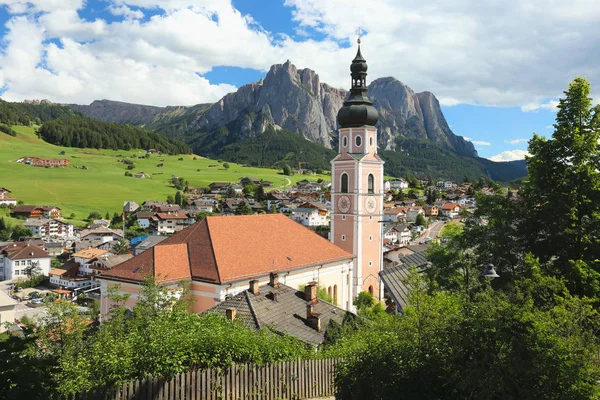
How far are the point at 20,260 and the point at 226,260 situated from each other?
66822 millimetres

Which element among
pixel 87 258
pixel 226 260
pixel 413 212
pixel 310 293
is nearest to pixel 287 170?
pixel 413 212

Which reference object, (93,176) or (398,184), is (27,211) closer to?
(93,176)

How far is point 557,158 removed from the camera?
16281 mm

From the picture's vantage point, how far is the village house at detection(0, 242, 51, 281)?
76688mm

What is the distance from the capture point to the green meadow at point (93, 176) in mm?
117625

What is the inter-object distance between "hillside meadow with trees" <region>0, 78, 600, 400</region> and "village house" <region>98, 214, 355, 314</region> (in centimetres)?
820

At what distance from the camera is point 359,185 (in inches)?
1469

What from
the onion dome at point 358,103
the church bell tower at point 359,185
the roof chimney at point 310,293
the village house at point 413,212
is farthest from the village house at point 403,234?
the roof chimney at point 310,293

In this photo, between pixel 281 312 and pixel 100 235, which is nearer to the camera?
pixel 281 312

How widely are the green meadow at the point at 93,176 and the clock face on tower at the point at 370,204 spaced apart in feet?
294

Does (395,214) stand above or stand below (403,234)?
above

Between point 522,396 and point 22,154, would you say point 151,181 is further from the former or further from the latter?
point 522,396

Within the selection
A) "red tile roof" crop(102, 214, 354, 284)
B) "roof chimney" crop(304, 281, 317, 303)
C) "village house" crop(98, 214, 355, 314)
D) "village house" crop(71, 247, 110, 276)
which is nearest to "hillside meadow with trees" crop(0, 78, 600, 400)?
"roof chimney" crop(304, 281, 317, 303)

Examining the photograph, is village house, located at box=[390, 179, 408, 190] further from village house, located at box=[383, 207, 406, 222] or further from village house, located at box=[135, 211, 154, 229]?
village house, located at box=[135, 211, 154, 229]
